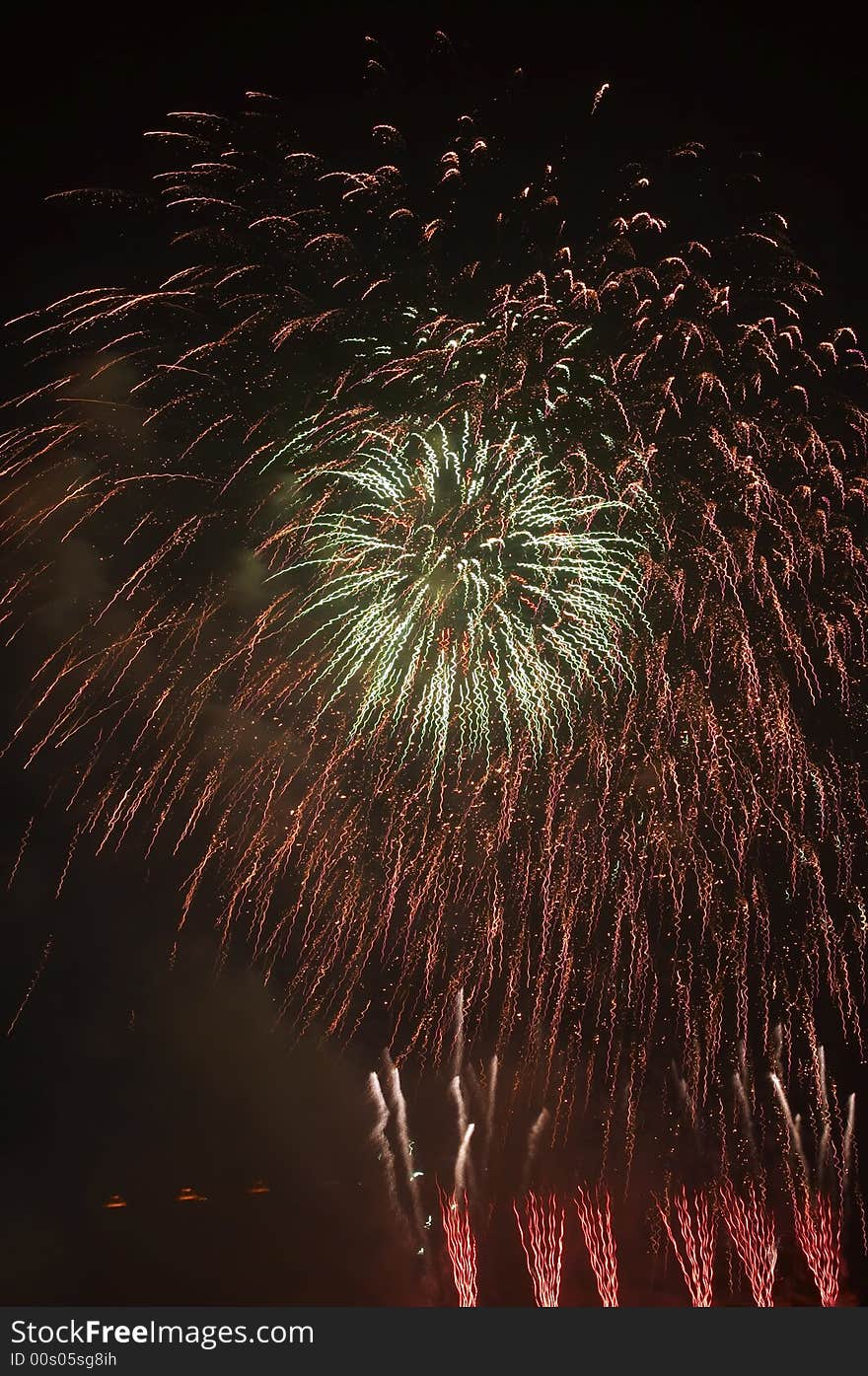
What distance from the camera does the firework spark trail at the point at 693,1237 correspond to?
2666cm

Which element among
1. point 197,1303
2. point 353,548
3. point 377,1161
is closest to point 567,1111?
point 377,1161

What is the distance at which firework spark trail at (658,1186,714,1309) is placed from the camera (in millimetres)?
26656

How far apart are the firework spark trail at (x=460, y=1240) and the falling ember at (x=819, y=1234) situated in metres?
8.21

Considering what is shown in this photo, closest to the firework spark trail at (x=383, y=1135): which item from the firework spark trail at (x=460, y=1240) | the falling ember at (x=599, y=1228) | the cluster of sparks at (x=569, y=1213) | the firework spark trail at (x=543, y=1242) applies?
the cluster of sparks at (x=569, y=1213)

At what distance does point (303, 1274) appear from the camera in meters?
27.6

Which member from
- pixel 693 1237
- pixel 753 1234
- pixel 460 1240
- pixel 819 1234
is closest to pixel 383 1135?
pixel 460 1240

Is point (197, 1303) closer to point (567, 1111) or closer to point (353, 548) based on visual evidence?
point (567, 1111)

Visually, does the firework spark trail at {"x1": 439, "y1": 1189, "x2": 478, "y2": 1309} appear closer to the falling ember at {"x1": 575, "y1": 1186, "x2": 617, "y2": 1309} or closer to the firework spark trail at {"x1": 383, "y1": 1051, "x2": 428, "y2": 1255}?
the firework spark trail at {"x1": 383, "y1": 1051, "x2": 428, "y2": 1255}

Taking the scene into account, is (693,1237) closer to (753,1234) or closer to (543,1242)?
(753,1234)

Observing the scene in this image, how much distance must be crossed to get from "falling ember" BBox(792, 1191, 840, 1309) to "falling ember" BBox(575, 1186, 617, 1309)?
15.4ft

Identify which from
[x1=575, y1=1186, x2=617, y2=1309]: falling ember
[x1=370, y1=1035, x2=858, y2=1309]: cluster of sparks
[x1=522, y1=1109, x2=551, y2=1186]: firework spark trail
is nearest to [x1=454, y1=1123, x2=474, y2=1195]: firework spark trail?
[x1=370, y1=1035, x2=858, y2=1309]: cluster of sparks

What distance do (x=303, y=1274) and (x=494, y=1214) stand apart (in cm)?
528

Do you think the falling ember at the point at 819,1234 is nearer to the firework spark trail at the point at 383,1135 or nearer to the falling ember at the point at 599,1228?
the falling ember at the point at 599,1228

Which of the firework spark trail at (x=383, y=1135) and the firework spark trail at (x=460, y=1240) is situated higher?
the firework spark trail at (x=383, y=1135)
